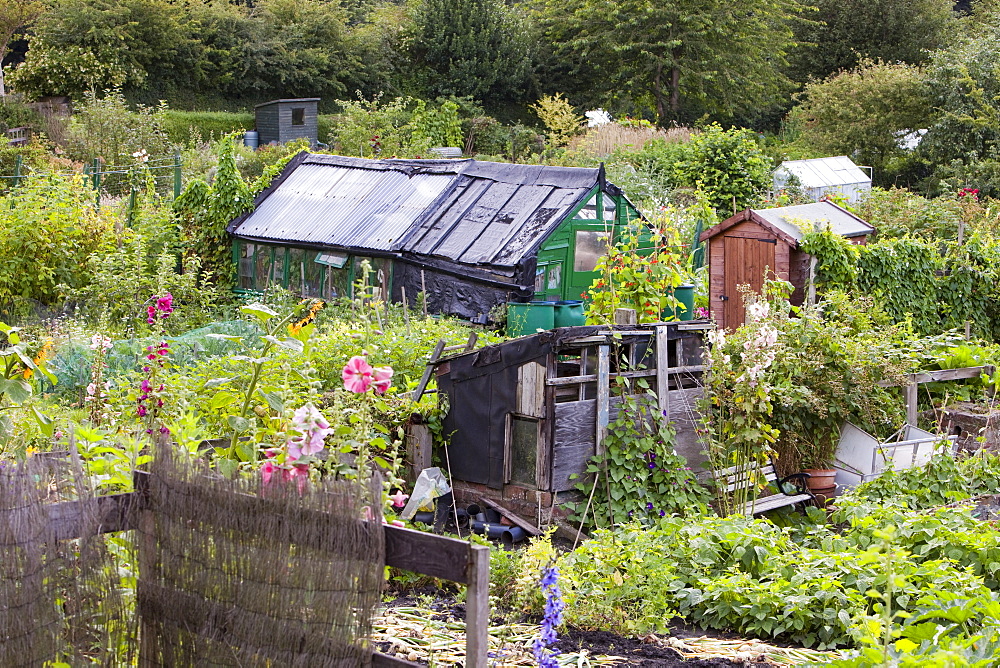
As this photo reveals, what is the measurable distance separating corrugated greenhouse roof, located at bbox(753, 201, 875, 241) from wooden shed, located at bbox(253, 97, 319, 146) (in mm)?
19042

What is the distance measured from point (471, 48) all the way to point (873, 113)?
1487cm

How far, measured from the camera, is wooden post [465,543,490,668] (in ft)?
9.90

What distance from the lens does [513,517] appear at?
7.59 metres

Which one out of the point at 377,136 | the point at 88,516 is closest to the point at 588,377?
the point at 88,516

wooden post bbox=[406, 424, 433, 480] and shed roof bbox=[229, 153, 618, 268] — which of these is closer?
wooden post bbox=[406, 424, 433, 480]

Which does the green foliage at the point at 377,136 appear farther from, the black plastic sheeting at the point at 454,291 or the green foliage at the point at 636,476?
the green foliage at the point at 636,476

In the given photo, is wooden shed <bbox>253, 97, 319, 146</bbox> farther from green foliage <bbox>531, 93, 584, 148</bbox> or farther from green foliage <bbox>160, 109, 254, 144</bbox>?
green foliage <bbox>531, 93, 584, 148</bbox>

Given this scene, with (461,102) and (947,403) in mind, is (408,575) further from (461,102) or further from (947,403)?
(461,102)

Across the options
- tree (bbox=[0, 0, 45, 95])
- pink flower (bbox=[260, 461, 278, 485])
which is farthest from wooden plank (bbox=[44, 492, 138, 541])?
tree (bbox=[0, 0, 45, 95])

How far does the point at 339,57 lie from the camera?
37.3m

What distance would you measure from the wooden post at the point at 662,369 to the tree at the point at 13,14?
2750cm

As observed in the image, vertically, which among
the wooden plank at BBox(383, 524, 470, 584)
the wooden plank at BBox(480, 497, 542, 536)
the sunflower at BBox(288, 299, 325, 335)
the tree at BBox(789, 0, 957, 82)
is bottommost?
the wooden plank at BBox(480, 497, 542, 536)

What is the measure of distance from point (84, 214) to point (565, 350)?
8642 mm

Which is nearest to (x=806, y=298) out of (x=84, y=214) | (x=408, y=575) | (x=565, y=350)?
(x=565, y=350)
